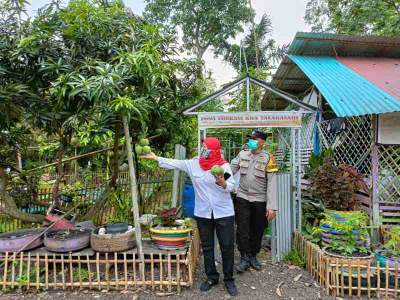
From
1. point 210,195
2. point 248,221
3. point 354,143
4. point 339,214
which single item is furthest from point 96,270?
point 354,143

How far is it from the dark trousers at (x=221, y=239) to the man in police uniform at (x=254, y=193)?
64 cm

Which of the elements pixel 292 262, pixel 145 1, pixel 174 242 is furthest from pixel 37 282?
pixel 145 1

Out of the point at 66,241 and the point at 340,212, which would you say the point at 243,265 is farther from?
the point at 66,241

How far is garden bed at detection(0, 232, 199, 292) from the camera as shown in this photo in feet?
11.3

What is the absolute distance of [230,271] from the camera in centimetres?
337

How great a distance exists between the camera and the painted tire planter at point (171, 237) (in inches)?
143

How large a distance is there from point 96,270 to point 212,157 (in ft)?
6.86

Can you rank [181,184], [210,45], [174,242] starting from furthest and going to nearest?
1. [210,45]
2. [181,184]
3. [174,242]

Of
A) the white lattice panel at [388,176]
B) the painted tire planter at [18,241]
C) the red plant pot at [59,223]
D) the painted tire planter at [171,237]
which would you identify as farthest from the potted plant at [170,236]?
the white lattice panel at [388,176]

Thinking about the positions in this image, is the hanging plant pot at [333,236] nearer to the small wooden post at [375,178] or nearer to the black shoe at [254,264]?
the black shoe at [254,264]

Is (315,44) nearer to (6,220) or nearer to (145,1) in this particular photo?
(6,220)

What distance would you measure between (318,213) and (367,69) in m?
3.55

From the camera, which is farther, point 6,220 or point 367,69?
point 367,69

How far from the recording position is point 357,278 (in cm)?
337
